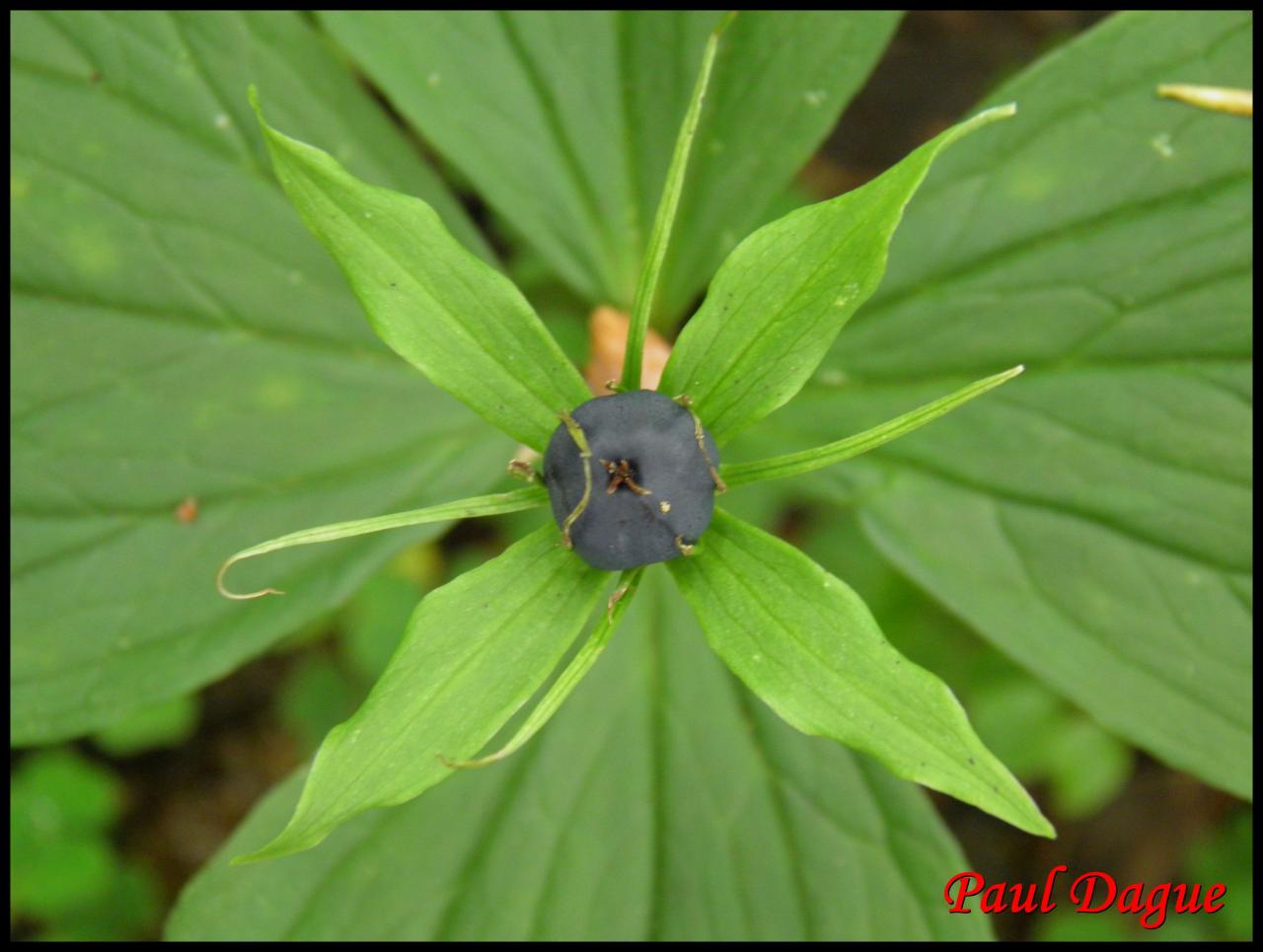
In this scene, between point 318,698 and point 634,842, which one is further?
point 318,698

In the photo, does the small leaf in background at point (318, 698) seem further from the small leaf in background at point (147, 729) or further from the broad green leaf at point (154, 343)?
the broad green leaf at point (154, 343)

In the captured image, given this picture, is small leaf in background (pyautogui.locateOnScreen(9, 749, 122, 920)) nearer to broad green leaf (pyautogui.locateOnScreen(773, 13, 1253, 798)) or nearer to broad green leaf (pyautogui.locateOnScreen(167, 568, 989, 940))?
broad green leaf (pyautogui.locateOnScreen(167, 568, 989, 940))

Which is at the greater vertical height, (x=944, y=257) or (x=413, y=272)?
(x=413, y=272)

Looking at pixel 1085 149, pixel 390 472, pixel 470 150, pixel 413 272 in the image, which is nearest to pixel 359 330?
pixel 390 472

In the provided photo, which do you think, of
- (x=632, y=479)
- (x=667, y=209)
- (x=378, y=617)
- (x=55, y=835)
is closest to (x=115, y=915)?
(x=55, y=835)

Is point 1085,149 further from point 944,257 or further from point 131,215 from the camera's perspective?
point 131,215

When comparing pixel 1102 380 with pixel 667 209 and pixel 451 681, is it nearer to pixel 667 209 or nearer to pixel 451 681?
pixel 667 209

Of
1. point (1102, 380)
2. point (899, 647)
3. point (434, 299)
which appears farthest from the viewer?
point (899, 647)
